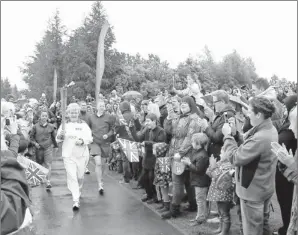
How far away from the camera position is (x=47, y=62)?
51844mm

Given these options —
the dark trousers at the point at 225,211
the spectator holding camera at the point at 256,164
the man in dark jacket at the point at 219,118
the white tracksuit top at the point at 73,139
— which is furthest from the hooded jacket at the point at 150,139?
the spectator holding camera at the point at 256,164

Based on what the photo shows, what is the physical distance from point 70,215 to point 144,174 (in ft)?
5.27

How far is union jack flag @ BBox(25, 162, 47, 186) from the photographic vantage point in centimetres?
491

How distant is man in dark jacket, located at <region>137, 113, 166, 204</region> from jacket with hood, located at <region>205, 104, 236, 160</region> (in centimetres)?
123

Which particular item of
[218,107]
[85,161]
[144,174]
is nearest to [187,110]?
[218,107]

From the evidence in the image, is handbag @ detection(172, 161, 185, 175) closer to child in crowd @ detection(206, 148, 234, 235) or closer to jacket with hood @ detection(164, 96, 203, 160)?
jacket with hood @ detection(164, 96, 203, 160)

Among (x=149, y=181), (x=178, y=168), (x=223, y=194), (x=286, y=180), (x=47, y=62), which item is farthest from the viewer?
(x=47, y=62)

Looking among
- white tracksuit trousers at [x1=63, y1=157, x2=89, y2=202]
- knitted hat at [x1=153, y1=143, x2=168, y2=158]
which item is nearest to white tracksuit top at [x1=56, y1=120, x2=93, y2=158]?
white tracksuit trousers at [x1=63, y1=157, x2=89, y2=202]

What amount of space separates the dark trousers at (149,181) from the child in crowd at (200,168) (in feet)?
5.06

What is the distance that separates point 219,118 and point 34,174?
9.20 feet

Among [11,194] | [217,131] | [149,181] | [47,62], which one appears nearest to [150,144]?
[149,181]

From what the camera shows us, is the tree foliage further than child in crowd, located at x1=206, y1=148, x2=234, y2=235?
Yes

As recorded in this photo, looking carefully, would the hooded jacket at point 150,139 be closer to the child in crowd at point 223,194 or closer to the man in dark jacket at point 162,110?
the man in dark jacket at point 162,110

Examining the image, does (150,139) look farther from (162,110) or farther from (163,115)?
(162,110)
